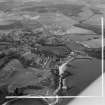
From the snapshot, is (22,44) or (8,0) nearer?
(22,44)

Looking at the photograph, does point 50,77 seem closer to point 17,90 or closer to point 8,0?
point 17,90

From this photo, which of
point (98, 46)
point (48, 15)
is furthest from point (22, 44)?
point (98, 46)

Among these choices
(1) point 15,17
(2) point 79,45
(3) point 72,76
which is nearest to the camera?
(3) point 72,76

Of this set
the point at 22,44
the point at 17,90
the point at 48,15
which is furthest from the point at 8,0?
the point at 17,90

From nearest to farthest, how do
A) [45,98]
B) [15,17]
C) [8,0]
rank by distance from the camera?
[45,98] → [15,17] → [8,0]

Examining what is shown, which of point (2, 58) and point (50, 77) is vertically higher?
point (2, 58)

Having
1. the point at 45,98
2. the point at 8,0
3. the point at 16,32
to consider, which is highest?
the point at 8,0
